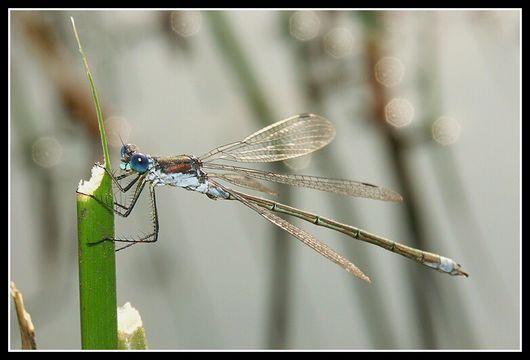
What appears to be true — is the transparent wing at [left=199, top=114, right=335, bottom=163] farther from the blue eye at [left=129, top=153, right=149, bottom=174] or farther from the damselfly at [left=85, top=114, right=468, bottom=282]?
the blue eye at [left=129, top=153, right=149, bottom=174]

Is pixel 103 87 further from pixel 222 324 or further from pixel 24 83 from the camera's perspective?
pixel 222 324

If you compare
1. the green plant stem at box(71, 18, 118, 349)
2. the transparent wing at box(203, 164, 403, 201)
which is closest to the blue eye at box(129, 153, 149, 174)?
the transparent wing at box(203, 164, 403, 201)

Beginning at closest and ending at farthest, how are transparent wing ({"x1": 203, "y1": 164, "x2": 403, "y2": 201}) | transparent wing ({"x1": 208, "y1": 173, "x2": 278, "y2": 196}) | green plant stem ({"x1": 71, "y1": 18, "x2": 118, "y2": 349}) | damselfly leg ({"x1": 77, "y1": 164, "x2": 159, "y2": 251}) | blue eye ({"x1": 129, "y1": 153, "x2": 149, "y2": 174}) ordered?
green plant stem ({"x1": 71, "y1": 18, "x2": 118, "y2": 349}) → damselfly leg ({"x1": 77, "y1": 164, "x2": 159, "y2": 251}) → blue eye ({"x1": 129, "y1": 153, "x2": 149, "y2": 174}) → transparent wing ({"x1": 208, "y1": 173, "x2": 278, "y2": 196}) → transparent wing ({"x1": 203, "y1": 164, "x2": 403, "y2": 201})

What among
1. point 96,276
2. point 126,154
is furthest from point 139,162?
point 96,276

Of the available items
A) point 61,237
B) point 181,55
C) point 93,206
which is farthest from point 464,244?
point 93,206

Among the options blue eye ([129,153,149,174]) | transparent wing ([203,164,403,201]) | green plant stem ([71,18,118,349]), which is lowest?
green plant stem ([71,18,118,349])

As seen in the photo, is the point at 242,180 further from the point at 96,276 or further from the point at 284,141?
the point at 96,276

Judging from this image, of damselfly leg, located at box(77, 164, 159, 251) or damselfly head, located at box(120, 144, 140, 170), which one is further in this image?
damselfly head, located at box(120, 144, 140, 170)
